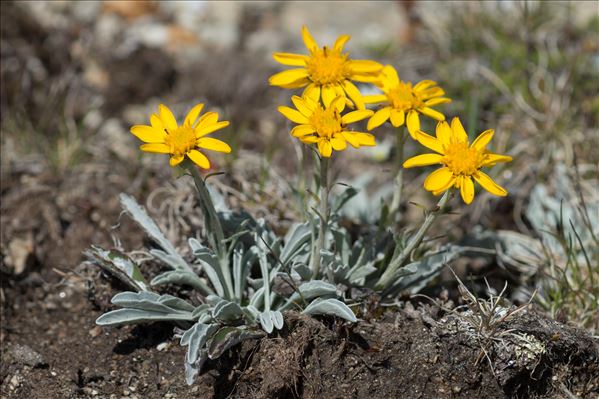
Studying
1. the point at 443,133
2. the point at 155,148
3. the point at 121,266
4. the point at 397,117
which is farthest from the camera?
the point at 121,266

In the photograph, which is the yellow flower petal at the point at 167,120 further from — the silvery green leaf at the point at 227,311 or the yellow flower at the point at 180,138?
the silvery green leaf at the point at 227,311

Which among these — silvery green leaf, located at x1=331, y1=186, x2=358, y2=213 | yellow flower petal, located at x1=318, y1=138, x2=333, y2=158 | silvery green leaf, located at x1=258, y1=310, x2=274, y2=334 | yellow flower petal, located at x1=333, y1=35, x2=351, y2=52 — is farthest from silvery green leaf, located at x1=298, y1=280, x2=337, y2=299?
yellow flower petal, located at x1=333, y1=35, x2=351, y2=52

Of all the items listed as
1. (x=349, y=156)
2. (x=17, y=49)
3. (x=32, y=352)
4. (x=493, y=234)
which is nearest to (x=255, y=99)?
(x=349, y=156)

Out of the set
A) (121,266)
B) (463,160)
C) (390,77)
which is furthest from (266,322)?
(390,77)

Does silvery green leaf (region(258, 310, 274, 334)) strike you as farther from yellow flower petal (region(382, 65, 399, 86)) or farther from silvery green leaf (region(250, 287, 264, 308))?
yellow flower petal (region(382, 65, 399, 86))

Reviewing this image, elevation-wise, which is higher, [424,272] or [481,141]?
[481,141]

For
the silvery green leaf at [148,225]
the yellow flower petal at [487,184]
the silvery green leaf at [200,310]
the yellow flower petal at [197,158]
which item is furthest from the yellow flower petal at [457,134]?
the silvery green leaf at [148,225]

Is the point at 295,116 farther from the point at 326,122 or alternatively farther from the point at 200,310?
the point at 200,310
